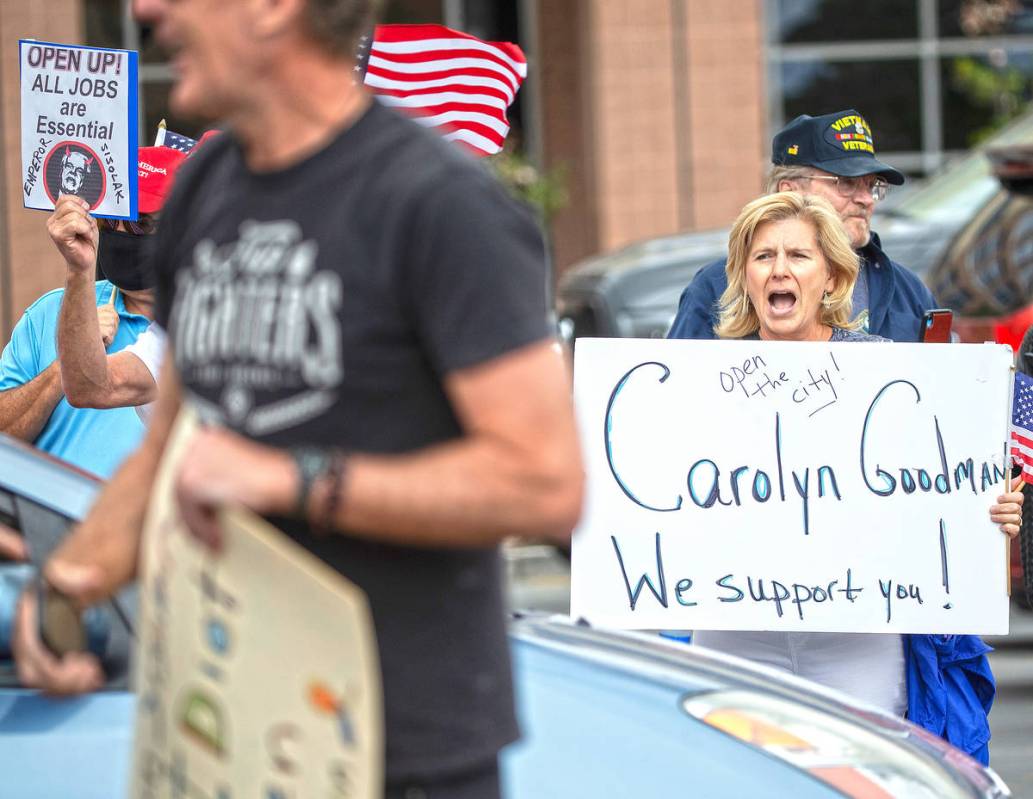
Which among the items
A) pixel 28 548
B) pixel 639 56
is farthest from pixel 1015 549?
pixel 639 56

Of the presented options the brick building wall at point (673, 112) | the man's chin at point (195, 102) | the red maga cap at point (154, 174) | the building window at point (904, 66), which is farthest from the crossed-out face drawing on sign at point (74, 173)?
the building window at point (904, 66)

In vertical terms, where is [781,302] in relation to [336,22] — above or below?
below

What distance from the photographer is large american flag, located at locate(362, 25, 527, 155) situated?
5.96 meters

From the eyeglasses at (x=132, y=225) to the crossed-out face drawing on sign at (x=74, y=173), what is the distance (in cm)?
12

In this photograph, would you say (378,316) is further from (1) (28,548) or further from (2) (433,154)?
(1) (28,548)

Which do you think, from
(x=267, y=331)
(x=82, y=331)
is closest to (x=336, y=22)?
(x=267, y=331)

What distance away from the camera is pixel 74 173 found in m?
4.64

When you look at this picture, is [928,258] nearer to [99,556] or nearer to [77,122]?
[77,122]

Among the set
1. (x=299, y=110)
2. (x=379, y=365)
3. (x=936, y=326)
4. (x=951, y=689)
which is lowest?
(x=951, y=689)

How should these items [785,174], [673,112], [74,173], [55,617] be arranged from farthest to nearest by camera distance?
[673,112] < [785,174] < [74,173] < [55,617]

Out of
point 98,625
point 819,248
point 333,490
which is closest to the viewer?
point 333,490

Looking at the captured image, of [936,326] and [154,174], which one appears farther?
[154,174]

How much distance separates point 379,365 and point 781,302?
7.85 ft

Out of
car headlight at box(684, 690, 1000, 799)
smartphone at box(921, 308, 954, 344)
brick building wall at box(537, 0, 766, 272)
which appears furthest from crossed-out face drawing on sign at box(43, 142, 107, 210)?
brick building wall at box(537, 0, 766, 272)
